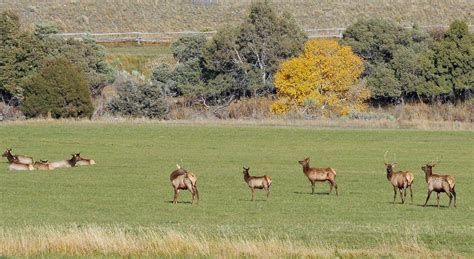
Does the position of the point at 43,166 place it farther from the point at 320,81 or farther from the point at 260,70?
the point at 260,70

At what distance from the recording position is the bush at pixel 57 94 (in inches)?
2753

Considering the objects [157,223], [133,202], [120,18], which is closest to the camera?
[157,223]

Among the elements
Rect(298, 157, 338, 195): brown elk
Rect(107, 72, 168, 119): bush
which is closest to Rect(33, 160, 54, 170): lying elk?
Rect(298, 157, 338, 195): brown elk

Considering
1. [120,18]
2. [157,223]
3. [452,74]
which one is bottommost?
[157,223]

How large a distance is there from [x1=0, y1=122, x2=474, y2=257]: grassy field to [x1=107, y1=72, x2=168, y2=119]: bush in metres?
10.5

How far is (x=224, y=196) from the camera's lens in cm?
3447

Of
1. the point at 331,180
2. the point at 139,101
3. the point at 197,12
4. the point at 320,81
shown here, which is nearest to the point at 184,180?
the point at 331,180

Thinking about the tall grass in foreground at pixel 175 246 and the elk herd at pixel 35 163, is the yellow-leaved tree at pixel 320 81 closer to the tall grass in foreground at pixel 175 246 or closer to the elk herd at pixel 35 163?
the elk herd at pixel 35 163

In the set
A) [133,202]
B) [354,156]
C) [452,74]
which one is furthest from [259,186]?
[452,74]

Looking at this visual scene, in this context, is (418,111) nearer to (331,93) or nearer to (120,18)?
(331,93)

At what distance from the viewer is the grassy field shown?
71.6 feet

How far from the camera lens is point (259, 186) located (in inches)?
1302

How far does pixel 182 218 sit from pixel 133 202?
14.1ft

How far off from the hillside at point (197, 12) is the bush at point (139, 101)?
1365 inches
